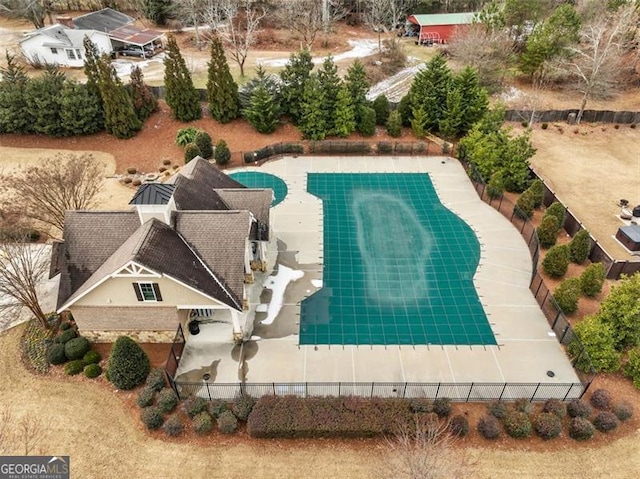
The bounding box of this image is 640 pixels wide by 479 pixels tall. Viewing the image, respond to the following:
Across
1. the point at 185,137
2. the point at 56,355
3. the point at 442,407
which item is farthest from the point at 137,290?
the point at 185,137

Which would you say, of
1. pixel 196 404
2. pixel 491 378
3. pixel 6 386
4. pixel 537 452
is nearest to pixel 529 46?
pixel 491 378

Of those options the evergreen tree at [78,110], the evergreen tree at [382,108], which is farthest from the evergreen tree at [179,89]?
the evergreen tree at [382,108]

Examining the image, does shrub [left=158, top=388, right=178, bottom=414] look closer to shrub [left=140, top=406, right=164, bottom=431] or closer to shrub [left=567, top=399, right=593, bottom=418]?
shrub [left=140, top=406, right=164, bottom=431]

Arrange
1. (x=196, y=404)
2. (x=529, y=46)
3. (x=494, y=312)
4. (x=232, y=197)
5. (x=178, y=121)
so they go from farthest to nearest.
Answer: (x=529, y=46) < (x=178, y=121) < (x=232, y=197) < (x=494, y=312) < (x=196, y=404)

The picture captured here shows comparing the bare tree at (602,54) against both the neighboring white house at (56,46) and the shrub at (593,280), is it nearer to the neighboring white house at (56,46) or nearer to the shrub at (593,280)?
the shrub at (593,280)

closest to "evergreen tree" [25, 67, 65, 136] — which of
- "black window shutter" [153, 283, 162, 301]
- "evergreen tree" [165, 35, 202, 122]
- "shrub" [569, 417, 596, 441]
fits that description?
"evergreen tree" [165, 35, 202, 122]

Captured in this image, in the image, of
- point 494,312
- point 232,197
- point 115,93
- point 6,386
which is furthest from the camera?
point 115,93

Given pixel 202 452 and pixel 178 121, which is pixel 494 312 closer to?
pixel 202 452

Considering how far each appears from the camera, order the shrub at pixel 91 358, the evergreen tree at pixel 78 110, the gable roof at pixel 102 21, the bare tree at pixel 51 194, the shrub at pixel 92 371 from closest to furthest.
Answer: the shrub at pixel 92 371 → the shrub at pixel 91 358 → the bare tree at pixel 51 194 → the evergreen tree at pixel 78 110 → the gable roof at pixel 102 21
